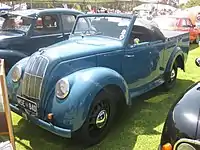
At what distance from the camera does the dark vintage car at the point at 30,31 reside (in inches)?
257

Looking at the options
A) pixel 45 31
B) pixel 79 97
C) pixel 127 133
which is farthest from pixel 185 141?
pixel 45 31

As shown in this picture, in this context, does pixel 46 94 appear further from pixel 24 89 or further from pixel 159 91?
pixel 159 91

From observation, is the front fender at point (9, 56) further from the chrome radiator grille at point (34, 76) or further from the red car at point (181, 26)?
the red car at point (181, 26)

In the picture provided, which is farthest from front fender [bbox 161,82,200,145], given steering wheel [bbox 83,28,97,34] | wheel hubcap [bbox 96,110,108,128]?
steering wheel [bbox 83,28,97,34]

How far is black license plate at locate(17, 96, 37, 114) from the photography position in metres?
3.69

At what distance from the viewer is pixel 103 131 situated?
12.9ft

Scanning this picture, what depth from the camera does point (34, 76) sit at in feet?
12.4

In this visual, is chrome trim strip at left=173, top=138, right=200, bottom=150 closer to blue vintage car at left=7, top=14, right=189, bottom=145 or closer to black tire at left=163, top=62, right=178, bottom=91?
blue vintage car at left=7, top=14, right=189, bottom=145

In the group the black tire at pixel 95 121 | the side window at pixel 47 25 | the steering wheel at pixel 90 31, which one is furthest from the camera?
the side window at pixel 47 25

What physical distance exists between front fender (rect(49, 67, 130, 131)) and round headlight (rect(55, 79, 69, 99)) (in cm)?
5

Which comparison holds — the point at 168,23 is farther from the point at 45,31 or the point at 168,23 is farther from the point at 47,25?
the point at 45,31

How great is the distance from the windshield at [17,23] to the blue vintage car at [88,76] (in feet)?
7.00

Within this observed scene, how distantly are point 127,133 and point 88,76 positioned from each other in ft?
3.72

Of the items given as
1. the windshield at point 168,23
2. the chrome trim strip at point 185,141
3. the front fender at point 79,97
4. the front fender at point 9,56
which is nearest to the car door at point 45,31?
the front fender at point 9,56
